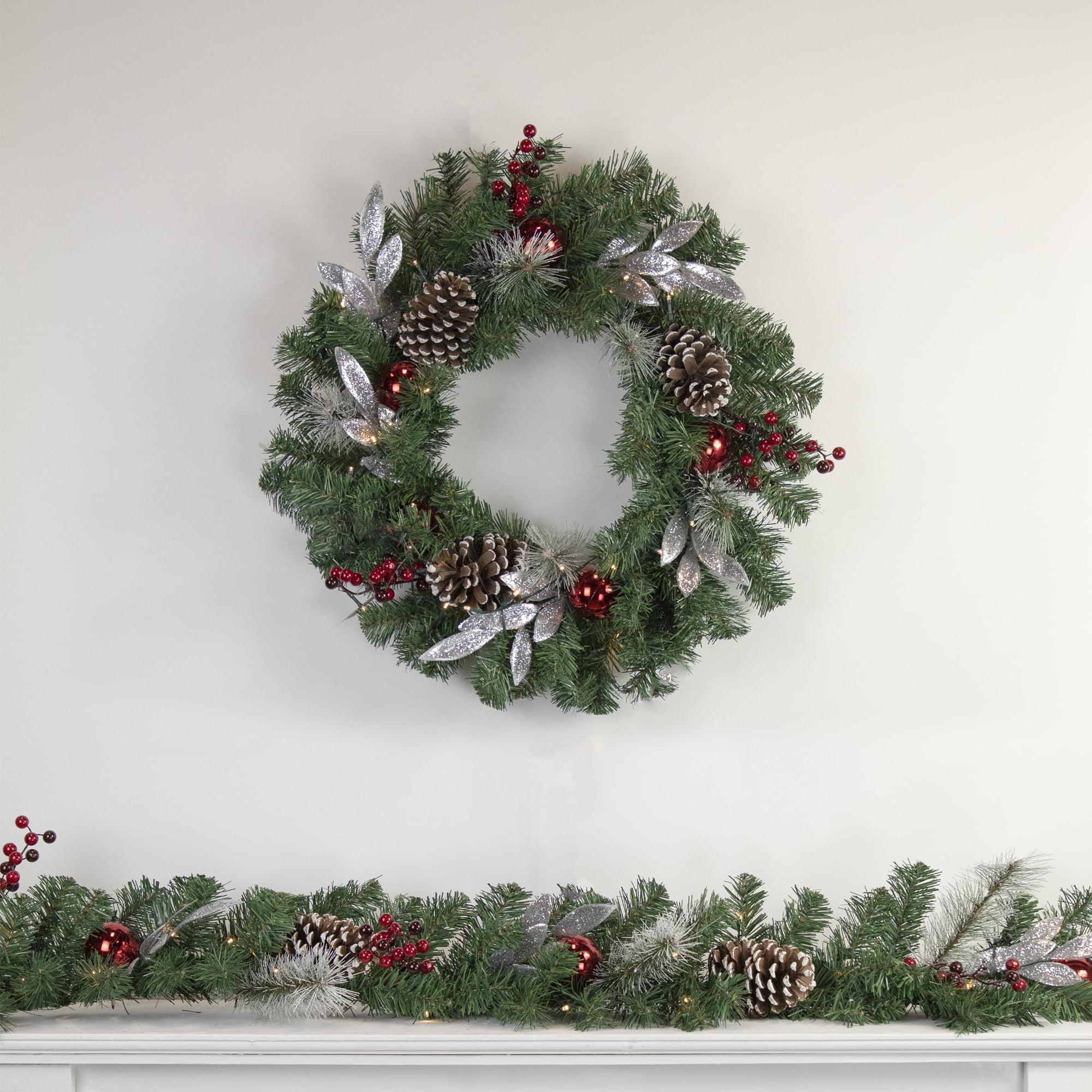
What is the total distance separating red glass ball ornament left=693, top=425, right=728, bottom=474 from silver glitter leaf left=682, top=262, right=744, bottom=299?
0.16 m

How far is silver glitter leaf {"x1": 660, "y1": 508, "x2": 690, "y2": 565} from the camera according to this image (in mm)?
1111

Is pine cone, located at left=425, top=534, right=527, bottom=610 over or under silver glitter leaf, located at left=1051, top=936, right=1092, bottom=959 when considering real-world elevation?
over

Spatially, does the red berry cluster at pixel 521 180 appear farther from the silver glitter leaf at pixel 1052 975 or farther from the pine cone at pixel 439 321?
the silver glitter leaf at pixel 1052 975

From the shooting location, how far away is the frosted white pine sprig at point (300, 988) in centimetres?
102

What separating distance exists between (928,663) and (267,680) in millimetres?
893

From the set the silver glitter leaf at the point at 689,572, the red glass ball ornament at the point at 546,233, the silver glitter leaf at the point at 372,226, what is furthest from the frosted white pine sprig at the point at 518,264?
the silver glitter leaf at the point at 689,572

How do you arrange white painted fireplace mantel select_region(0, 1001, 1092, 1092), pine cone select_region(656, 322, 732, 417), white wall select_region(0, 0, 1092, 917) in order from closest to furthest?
white painted fireplace mantel select_region(0, 1001, 1092, 1092), pine cone select_region(656, 322, 732, 417), white wall select_region(0, 0, 1092, 917)

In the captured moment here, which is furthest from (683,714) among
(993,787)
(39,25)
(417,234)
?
(39,25)

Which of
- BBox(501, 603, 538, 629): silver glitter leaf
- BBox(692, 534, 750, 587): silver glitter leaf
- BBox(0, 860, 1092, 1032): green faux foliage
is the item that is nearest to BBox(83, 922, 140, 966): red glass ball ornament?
BBox(0, 860, 1092, 1032): green faux foliage

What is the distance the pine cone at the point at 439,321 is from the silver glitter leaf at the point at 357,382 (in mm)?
68

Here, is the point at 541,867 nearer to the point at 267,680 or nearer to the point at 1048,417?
the point at 267,680

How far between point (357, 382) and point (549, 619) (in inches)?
14.5

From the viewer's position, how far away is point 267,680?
1.25 metres

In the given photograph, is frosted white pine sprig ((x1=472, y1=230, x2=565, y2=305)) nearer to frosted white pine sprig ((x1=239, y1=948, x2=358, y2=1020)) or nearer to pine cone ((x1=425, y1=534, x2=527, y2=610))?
pine cone ((x1=425, y1=534, x2=527, y2=610))
